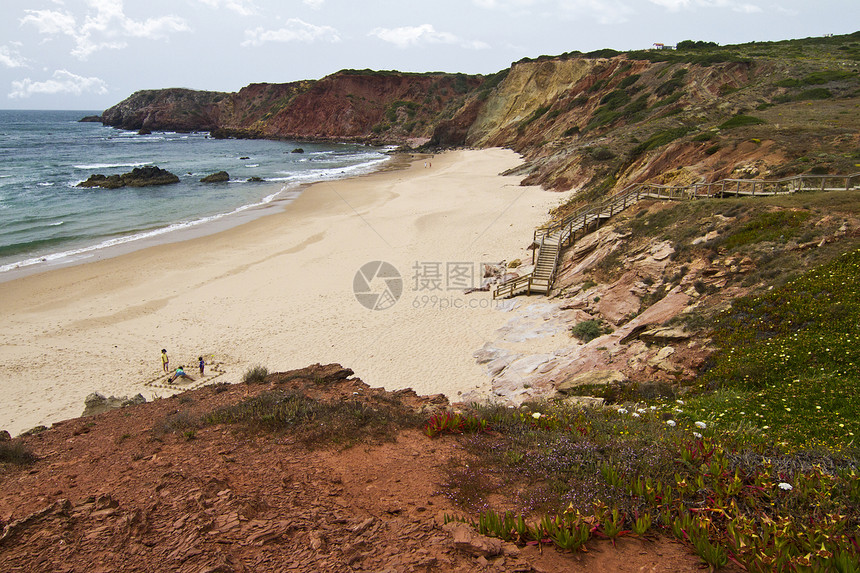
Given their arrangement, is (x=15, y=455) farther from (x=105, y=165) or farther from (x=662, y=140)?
(x=105, y=165)

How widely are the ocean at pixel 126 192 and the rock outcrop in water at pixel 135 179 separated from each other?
4.47ft

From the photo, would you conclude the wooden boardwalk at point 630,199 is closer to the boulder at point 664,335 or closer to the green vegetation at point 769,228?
the green vegetation at point 769,228

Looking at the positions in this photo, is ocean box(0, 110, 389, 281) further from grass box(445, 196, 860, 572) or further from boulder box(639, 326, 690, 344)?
boulder box(639, 326, 690, 344)

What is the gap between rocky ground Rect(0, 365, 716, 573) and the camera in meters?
4.23

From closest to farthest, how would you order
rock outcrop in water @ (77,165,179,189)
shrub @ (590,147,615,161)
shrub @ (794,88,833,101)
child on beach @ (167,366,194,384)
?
child on beach @ (167,366,194,384) → shrub @ (794,88,833,101) → shrub @ (590,147,615,161) → rock outcrop in water @ (77,165,179,189)

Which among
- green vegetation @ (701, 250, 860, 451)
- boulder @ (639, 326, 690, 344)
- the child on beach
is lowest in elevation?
the child on beach

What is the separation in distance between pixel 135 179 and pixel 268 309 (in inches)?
1584

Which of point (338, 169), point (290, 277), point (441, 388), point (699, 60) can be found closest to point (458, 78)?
point (338, 169)

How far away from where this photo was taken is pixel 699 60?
4559 centimetres

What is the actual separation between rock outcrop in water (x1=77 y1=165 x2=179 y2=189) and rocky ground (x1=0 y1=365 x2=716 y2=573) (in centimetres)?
4817

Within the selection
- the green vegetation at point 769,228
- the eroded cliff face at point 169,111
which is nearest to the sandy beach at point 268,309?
the green vegetation at point 769,228

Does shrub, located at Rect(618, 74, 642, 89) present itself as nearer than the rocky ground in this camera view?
No

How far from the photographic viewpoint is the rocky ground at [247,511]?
4.23 meters

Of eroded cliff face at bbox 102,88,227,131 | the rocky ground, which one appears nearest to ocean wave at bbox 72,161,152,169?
the rocky ground
